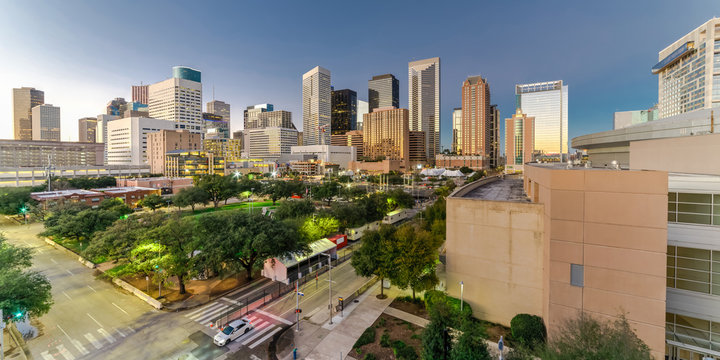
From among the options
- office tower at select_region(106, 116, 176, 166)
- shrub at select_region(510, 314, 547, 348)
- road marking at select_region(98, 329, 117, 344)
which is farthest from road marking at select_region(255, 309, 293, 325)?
office tower at select_region(106, 116, 176, 166)

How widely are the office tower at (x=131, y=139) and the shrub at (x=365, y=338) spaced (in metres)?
191

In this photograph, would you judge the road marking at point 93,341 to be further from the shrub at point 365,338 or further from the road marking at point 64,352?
the shrub at point 365,338

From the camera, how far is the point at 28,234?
49906 mm

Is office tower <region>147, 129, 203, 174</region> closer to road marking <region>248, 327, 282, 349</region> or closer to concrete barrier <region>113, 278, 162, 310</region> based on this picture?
concrete barrier <region>113, 278, 162, 310</region>

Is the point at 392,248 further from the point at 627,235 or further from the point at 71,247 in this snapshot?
the point at 71,247

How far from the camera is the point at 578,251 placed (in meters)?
17.0

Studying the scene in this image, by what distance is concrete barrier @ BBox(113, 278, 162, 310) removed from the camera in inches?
970

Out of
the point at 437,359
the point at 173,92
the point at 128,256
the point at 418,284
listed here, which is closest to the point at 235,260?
the point at 128,256

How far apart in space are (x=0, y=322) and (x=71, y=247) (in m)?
33.6

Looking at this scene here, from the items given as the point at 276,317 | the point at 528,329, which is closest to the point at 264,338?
the point at 276,317

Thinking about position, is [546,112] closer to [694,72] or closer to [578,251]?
[694,72]

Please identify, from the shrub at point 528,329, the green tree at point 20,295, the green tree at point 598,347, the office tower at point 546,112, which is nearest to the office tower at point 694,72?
the shrub at point 528,329

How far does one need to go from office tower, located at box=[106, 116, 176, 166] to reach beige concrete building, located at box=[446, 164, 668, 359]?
197 metres

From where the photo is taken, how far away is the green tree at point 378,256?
2445 cm
